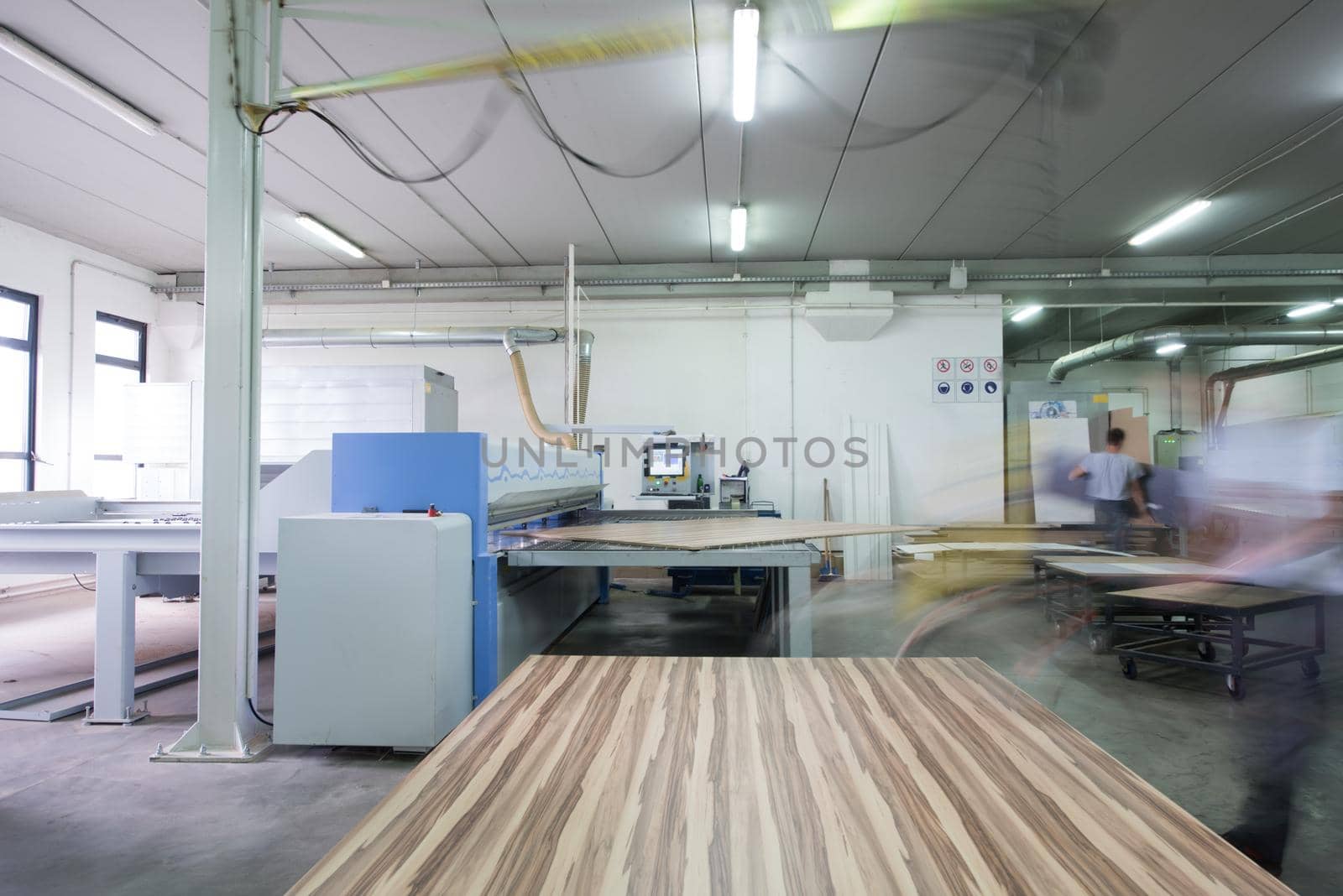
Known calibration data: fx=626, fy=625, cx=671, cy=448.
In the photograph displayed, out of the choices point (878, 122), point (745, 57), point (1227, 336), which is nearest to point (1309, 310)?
point (1227, 336)

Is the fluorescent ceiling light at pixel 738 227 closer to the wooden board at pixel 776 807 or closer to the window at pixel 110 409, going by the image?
the wooden board at pixel 776 807

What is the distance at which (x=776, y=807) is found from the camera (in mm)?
845

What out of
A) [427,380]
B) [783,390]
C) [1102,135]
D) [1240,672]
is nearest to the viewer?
[1240,672]

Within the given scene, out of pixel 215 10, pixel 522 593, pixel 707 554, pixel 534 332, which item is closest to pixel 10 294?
pixel 534 332

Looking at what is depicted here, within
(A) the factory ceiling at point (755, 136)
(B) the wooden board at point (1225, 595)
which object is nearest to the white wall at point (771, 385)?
(A) the factory ceiling at point (755, 136)

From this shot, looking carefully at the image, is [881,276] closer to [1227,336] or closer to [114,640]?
[1227,336]

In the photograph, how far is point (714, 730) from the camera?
110cm

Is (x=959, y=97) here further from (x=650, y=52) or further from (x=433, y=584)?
(x=433, y=584)

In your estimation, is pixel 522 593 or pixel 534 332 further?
pixel 534 332

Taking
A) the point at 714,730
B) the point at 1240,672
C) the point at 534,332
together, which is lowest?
the point at 1240,672

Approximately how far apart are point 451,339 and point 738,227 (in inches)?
122

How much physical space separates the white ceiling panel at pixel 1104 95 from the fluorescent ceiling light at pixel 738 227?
5.27ft

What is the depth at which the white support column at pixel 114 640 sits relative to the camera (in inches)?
107

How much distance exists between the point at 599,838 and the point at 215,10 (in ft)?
10.6
